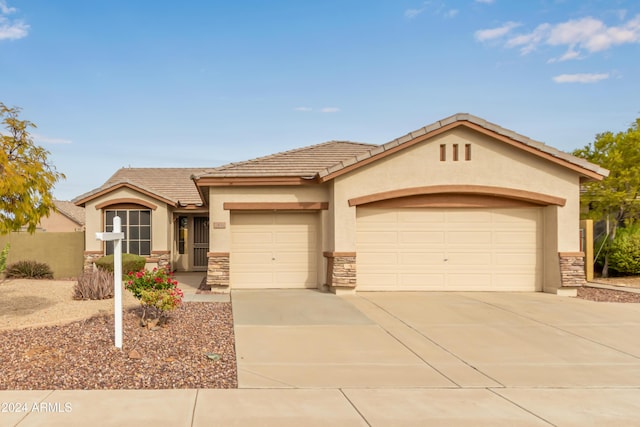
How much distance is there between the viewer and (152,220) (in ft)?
62.3

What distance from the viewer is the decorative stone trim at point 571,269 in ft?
44.5

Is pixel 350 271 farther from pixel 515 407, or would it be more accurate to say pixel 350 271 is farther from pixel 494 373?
pixel 515 407

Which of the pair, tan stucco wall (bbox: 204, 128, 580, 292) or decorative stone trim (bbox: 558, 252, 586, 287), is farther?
tan stucco wall (bbox: 204, 128, 580, 292)

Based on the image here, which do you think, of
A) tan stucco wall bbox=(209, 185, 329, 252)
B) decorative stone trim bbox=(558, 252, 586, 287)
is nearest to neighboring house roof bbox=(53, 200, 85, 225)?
tan stucco wall bbox=(209, 185, 329, 252)

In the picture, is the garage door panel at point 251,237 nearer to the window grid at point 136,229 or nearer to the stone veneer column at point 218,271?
the stone veneer column at point 218,271

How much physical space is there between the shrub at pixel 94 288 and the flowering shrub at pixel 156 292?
3518 mm

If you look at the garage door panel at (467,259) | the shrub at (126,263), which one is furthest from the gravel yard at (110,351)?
the garage door panel at (467,259)

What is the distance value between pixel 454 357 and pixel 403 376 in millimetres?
1332

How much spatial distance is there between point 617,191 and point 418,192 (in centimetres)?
897

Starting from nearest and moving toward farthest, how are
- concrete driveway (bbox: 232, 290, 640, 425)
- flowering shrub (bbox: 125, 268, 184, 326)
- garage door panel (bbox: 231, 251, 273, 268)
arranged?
concrete driveway (bbox: 232, 290, 640, 425)
flowering shrub (bbox: 125, 268, 184, 326)
garage door panel (bbox: 231, 251, 273, 268)

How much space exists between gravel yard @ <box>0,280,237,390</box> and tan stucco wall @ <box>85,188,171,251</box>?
815 centimetres

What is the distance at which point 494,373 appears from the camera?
260 inches

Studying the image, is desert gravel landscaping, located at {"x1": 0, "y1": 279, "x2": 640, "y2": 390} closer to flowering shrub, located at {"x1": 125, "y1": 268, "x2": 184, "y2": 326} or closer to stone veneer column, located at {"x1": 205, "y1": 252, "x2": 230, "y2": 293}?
flowering shrub, located at {"x1": 125, "y1": 268, "x2": 184, "y2": 326}

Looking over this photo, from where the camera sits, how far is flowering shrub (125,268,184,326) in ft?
28.3
